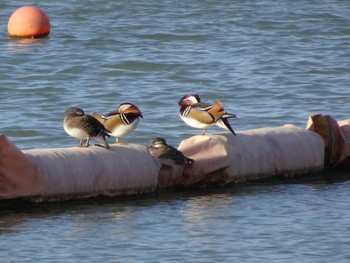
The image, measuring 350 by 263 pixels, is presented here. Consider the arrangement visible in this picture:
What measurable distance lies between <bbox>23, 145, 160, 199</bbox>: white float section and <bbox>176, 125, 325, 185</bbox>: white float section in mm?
503

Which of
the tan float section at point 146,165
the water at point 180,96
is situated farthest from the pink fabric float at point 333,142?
the water at point 180,96

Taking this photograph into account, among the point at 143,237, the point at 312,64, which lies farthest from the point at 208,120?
the point at 312,64

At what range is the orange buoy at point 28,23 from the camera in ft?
78.3

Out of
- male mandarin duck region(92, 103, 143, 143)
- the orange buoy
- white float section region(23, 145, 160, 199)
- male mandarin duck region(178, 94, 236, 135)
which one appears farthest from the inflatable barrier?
the orange buoy

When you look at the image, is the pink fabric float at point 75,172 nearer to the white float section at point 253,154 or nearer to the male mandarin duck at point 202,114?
the white float section at point 253,154

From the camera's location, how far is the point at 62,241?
30.3 ft

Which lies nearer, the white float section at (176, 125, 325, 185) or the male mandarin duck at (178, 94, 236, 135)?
the white float section at (176, 125, 325, 185)

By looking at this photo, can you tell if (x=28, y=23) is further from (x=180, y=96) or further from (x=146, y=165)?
(x=146, y=165)

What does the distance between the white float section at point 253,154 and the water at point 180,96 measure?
20 centimetres

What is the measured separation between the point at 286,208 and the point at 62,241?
6.64ft

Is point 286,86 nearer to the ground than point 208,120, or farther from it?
nearer to the ground

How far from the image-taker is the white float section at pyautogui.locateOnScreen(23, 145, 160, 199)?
1041cm

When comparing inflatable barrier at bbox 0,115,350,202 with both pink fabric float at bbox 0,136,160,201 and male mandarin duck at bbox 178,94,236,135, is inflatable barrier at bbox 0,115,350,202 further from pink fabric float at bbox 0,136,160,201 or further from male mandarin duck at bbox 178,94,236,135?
male mandarin duck at bbox 178,94,236,135

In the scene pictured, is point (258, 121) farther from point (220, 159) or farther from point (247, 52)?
point (247, 52)
